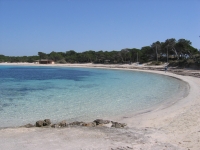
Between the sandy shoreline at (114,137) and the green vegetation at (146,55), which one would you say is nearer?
the sandy shoreline at (114,137)

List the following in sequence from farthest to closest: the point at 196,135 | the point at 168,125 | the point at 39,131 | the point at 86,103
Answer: the point at 86,103, the point at 168,125, the point at 39,131, the point at 196,135

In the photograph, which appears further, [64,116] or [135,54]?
[135,54]

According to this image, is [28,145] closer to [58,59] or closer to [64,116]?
[64,116]

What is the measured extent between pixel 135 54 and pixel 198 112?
75.2m

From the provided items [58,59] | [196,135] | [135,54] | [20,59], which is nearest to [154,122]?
[196,135]

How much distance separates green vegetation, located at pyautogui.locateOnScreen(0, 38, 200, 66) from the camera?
212 feet

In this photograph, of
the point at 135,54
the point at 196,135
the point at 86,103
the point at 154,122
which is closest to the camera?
the point at 196,135

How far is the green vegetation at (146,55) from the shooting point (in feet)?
212

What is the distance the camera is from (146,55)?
83312mm

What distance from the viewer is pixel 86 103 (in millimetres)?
14984

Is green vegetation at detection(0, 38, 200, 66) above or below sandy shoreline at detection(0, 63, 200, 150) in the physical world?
above

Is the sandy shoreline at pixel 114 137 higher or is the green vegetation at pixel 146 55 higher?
the green vegetation at pixel 146 55

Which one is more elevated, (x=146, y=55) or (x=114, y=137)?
(x=146, y=55)

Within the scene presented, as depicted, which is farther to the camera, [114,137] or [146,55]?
[146,55]
